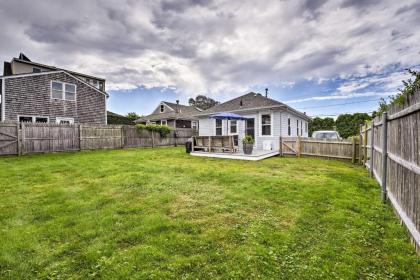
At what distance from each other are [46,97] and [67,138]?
5.75m

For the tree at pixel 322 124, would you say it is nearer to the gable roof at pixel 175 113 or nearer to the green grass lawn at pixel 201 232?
the gable roof at pixel 175 113

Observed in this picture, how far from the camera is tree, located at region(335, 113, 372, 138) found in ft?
77.2

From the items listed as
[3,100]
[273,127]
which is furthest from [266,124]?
[3,100]

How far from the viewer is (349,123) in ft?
80.3

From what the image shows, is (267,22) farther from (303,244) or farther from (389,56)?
(303,244)


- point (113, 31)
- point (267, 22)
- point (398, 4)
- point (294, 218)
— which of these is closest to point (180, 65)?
point (113, 31)

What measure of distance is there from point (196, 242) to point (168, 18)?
1164 cm

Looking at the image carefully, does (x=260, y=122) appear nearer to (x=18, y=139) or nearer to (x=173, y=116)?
(x=18, y=139)

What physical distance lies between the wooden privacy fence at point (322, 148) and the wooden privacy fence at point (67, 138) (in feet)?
38.5

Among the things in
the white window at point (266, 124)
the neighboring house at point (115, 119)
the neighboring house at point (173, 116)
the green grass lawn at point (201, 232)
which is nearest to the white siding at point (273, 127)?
the white window at point (266, 124)

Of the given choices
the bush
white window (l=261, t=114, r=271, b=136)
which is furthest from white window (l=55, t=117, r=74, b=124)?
white window (l=261, t=114, r=271, b=136)

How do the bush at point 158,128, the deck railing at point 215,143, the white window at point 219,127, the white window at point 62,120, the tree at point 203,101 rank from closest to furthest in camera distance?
the deck railing at point 215,143, the white window at point 219,127, the white window at point 62,120, the bush at point 158,128, the tree at point 203,101

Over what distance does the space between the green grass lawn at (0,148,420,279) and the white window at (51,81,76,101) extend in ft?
47.1

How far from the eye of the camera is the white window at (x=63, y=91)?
17.1m
